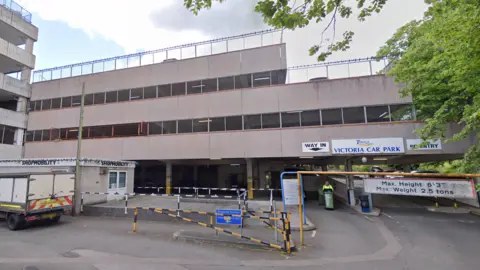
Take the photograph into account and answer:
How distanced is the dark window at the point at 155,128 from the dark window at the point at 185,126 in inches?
67.3

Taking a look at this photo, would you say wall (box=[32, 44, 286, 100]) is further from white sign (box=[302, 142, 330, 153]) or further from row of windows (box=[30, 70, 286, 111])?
white sign (box=[302, 142, 330, 153])

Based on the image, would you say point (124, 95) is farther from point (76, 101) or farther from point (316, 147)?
point (316, 147)

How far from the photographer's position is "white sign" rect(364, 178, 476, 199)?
6.40 m

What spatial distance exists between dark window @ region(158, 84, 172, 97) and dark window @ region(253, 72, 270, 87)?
23.4ft

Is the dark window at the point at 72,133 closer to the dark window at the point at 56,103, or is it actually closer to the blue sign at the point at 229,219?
the dark window at the point at 56,103

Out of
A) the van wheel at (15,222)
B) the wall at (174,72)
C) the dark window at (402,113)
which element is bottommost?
the van wheel at (15,222)

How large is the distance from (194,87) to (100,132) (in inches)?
369

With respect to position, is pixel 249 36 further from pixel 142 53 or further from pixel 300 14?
pixel 300 14

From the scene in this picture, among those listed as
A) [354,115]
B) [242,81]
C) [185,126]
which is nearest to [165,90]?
[185,126]

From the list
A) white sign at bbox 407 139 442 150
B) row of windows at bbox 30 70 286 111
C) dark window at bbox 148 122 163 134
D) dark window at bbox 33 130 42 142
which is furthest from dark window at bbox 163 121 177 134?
white sign at bbox 407 139 442 150

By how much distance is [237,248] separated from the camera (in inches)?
292

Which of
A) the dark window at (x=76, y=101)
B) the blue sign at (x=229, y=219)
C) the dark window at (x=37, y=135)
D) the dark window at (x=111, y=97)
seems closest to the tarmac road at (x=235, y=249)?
the blue sign at (x=229, y=219)

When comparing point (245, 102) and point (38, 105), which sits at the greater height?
point (38, 105)

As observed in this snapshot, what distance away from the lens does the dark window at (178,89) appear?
804 inches
